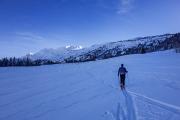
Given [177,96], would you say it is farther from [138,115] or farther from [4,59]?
[4,59]

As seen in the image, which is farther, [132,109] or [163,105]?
[163,105]

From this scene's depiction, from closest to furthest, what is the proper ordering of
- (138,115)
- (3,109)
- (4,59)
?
(138,115) → (3,109) → (4,59)

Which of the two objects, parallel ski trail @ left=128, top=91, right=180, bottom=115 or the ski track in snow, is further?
parallel ski trail @ left=128, top=91, right=180, bottom=115

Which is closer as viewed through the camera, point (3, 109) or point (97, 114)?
point (97, 114)

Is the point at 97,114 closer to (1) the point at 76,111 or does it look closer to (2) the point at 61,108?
(1) the point at 76,111

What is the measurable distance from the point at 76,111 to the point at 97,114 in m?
1.26

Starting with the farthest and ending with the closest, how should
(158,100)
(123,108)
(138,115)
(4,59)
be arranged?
(4,59), (158,100), (123,108), (138,115)

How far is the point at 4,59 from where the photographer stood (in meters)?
134

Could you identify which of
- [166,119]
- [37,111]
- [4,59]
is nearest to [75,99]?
[37,111]

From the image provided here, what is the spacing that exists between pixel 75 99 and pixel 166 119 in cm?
622

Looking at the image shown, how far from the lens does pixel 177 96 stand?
11.2 metres

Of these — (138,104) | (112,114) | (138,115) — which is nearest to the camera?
(138,115)

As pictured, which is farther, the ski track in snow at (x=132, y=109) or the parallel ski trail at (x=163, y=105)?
the parallel ski trail at (x=163, y=105)

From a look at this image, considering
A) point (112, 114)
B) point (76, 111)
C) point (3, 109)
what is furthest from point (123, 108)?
point (3, 109)
